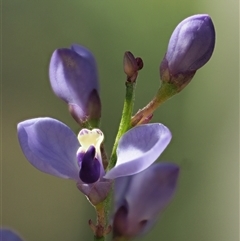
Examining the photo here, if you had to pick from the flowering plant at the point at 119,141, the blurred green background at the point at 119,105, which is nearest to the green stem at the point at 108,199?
the flowering plant at the point at 119,141

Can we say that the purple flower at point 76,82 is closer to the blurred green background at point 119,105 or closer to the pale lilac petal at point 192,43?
the pale lilac petal at point 192,43

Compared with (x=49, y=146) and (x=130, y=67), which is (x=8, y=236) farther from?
(x=130, y=67)

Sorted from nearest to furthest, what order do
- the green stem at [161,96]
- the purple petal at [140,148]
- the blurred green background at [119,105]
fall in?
1. the purple petal at [140,148]
2. the green stem at [161,96]
3. the blurred green background at [119,105]

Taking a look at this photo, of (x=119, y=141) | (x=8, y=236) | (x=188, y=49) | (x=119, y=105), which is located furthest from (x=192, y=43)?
(x=119, y=105)

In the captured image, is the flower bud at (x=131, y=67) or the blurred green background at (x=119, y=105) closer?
the flower bud at (x=131, y=67)

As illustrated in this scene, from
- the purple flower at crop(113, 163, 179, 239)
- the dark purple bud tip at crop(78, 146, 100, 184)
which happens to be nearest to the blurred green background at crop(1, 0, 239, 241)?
the purple flower at crop(113, 163, 179, 239)

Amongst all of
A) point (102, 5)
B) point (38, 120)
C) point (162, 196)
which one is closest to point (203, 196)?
point (102, 5)

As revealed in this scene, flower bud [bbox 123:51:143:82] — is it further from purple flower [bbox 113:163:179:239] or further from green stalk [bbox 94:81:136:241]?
purple flower [bbox 113:163:179:239]
